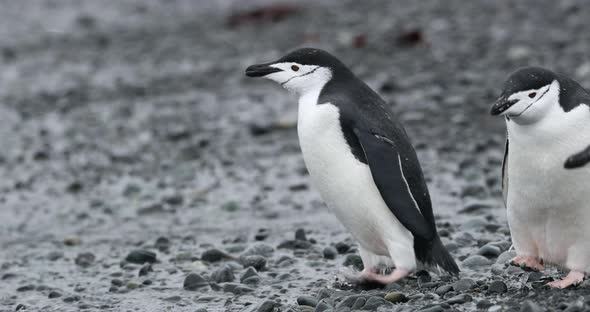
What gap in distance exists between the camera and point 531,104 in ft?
15.2

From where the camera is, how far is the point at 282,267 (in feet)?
20.4

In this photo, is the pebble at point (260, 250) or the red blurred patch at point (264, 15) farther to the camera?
the red blurred patch at point (264, 15)

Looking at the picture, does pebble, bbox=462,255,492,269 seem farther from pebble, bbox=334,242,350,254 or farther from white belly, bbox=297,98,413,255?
A: pebble, bbox=334,242,350,254

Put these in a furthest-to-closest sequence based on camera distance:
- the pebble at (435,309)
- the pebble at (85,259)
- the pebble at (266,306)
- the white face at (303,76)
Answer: the pebble at (85,259)
the white face at (303,76)
the pebble at (266,306)
the pebble at (435,309)

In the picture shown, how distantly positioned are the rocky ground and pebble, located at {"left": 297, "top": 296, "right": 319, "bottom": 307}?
0.01 meters

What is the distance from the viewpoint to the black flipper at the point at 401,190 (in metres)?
5.31

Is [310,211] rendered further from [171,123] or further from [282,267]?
[171,123]

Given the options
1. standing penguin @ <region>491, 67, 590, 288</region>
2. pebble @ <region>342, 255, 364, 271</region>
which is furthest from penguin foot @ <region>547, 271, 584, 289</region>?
pebble @ <region>342, 255, 364, 271</region>

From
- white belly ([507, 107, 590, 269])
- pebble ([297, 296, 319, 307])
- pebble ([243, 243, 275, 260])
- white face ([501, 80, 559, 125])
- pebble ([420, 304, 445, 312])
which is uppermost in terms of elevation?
white face ([501, 80, 559, 125])

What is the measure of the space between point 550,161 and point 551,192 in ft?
0.53

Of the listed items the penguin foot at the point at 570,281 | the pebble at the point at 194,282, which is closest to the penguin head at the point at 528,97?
the penguin foot at the point at 570,281

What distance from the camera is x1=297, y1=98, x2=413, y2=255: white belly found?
5355 millimetres

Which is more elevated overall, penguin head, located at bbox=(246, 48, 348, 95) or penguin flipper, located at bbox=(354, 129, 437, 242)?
penguin head, located at bbox=(246, 48, 348, 95)

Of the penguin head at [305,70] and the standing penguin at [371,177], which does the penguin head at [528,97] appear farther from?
the penguin head at [305,70]
